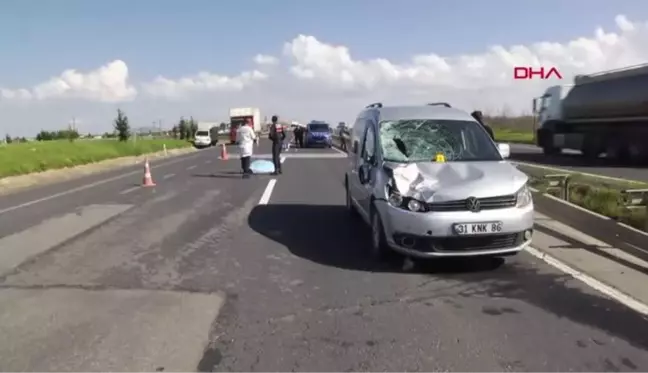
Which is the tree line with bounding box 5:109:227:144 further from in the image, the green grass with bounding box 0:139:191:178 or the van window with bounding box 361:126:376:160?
the van window with bounding box 361:126:376:160

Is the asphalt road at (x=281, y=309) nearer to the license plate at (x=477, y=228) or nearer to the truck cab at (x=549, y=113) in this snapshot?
the license plate at (x=477, y=228)

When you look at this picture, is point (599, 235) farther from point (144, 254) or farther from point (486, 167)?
point (144, 254)

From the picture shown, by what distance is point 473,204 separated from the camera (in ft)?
22.2

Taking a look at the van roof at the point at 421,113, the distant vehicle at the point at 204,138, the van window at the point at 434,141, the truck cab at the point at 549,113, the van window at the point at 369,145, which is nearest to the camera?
the van window at the point at 434,141

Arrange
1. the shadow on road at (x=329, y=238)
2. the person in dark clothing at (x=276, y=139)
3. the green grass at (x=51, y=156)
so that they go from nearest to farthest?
1. the shadow on road at (x=329, y=238)
2. the person in dark clothing at (x=276, y=139)
3. the green grass at (x=51, y=156)

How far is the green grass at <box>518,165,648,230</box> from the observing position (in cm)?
991

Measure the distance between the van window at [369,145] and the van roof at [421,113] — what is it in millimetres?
278

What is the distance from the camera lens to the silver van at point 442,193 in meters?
6.77

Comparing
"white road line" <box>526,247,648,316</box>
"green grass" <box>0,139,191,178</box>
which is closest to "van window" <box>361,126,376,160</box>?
"white road line" <box>526,247,648,316</box>

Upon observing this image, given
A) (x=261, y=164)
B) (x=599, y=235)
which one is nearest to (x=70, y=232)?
(x=599, y=235)

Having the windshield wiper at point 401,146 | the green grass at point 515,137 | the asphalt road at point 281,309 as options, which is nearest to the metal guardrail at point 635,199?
the asphalt road at point 281,309

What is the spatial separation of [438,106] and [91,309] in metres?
5.87

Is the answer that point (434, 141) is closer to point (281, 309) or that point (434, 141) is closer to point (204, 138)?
point (281, 309)

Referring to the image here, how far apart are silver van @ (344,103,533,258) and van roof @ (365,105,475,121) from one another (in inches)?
5.7
